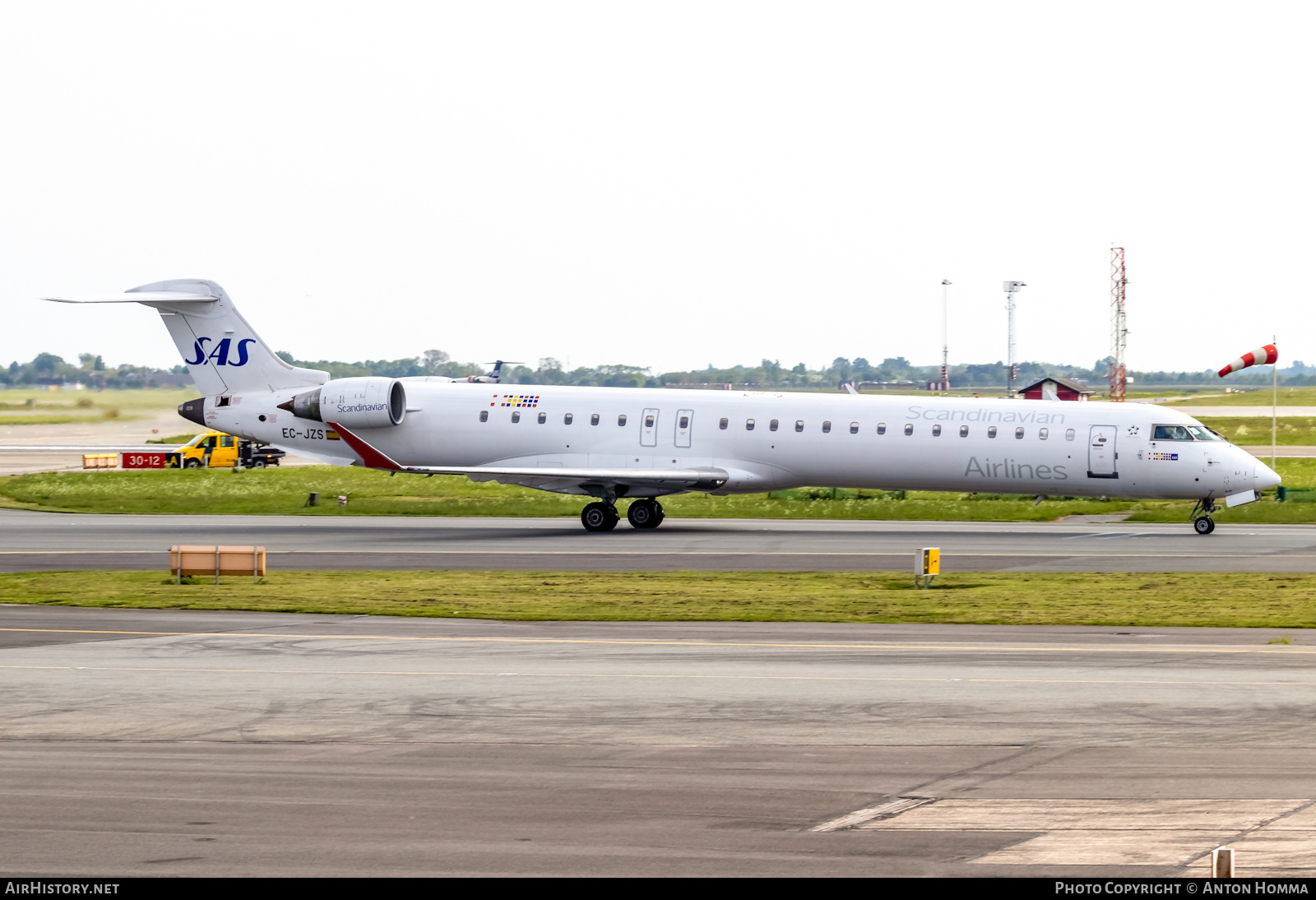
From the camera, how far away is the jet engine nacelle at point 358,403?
39.0m

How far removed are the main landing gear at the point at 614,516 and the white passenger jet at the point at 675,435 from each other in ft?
0.14

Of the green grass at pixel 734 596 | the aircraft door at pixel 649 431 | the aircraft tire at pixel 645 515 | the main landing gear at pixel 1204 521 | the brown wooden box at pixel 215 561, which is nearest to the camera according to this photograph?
the green grass at pixel 734 596

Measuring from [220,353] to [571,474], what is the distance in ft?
37.2

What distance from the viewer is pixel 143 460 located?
6266 centimetres

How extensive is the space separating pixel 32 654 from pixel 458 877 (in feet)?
37.2

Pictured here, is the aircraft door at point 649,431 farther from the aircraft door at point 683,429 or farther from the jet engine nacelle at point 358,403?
the jet engine nacelle at point 358,403

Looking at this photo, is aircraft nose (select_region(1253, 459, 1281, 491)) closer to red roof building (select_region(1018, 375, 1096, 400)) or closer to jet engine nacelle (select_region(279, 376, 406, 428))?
jet engine nacelle (select_region(279, 376, 406, 428))

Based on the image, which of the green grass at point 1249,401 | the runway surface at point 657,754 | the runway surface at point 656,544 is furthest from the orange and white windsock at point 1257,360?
the green grass at point 1249,401

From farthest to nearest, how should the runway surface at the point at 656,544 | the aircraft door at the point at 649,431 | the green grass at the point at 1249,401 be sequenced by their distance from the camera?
the green grass at the point at 1249,401, the aircraft door at the point at 649,431, the runway surface at the point at 656,544

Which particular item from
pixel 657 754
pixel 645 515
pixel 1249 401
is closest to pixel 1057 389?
pixel 645 515

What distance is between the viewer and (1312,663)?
17453mm

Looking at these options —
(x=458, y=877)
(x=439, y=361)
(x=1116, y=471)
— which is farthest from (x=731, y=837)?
(x=439, y=361)

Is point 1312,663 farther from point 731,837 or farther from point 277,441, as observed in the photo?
point 277,441

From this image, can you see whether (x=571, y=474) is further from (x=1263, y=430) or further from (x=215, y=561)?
(x=1263, y=430)
